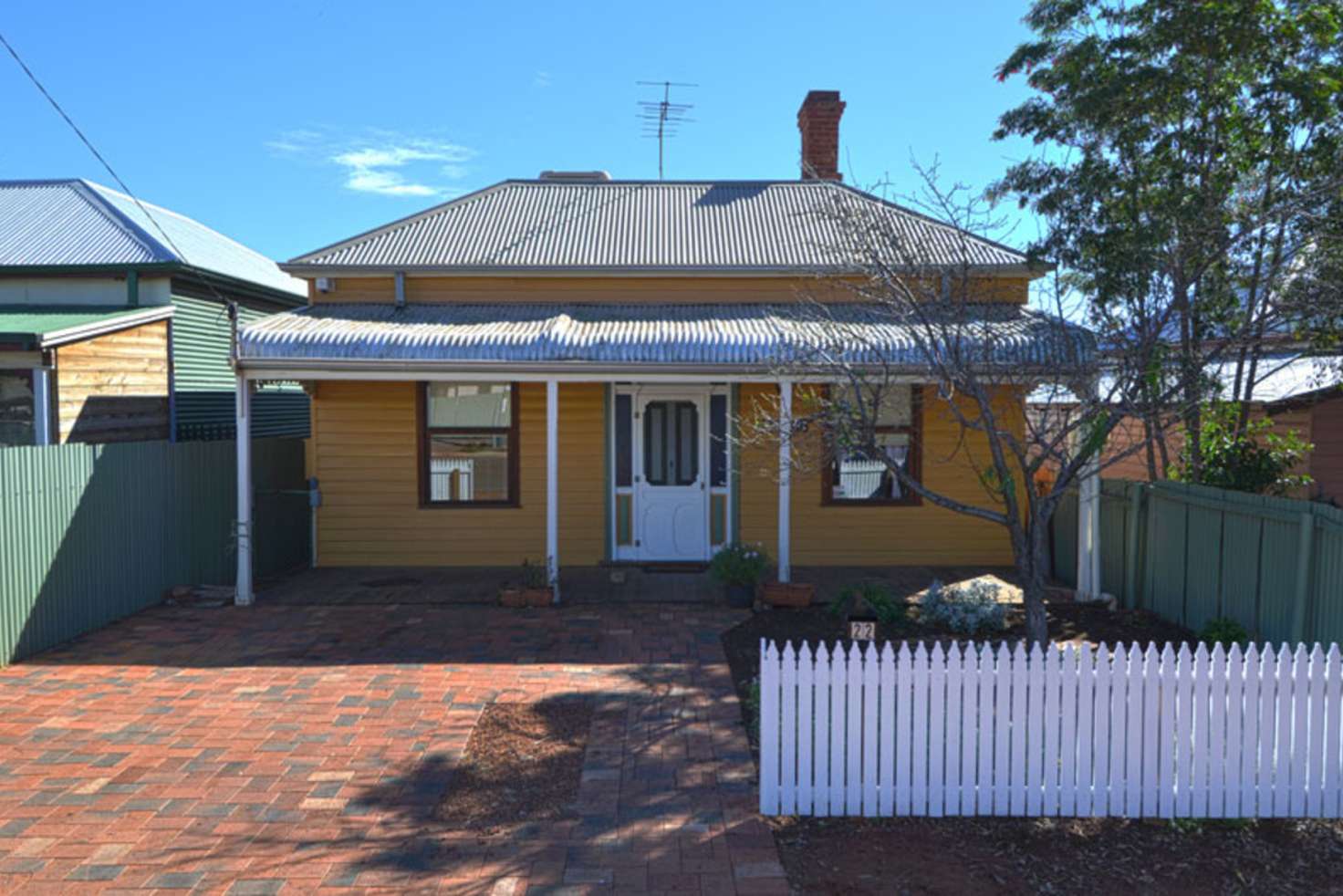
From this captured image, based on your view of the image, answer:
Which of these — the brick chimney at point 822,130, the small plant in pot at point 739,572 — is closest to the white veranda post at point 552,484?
the small plant in pot at point 739,572

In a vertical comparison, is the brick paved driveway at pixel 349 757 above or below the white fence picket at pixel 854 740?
below

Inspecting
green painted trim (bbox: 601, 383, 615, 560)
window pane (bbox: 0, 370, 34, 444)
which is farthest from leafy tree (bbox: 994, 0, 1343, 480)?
window pane (bbox: 0, 370, 34, 444)

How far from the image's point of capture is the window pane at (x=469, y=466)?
1187 centimetres

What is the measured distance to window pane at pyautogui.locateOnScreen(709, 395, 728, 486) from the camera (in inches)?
463

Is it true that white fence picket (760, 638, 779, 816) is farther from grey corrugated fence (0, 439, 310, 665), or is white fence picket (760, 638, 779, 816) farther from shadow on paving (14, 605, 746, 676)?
grey corrugated fence (0, 439, 310, 665)

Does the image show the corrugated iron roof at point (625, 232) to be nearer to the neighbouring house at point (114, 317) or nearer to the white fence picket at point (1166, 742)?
the neighbouring house at point (114, 317)

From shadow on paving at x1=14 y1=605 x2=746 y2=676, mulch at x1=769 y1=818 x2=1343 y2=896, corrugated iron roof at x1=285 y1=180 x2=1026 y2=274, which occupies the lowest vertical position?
mulch at x1=769 y1=818 x2=1343 y2=896

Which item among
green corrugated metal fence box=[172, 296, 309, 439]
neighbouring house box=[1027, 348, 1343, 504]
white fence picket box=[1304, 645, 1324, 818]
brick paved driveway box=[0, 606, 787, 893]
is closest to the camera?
brick paved driveway box=[0, 606, 787, 893]

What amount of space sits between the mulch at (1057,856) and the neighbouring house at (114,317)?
9361 mm

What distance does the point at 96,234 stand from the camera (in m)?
13.0

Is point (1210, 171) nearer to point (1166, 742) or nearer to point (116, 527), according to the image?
point (1166, 742)

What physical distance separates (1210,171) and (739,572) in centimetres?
575

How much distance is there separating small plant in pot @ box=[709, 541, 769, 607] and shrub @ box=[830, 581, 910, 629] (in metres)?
0.86

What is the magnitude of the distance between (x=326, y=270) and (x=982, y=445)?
330 inches
